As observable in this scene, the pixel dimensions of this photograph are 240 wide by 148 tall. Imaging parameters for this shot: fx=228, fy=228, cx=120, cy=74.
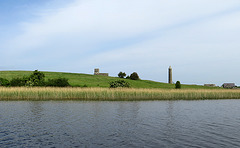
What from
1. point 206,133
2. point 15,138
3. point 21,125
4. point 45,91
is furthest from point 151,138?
point 45,91

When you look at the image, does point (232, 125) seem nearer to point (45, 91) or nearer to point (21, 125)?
point (21, 125)

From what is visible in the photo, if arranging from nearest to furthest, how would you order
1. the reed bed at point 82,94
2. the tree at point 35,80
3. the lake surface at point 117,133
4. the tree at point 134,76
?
the lake surface at point 117,133 → the reed bed at point 82,94 → the tree at point 35,80 → the tree at point 134,76

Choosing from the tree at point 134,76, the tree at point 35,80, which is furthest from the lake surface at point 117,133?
the tree at point 134,76

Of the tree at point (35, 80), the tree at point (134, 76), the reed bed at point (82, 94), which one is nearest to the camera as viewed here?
the reed bed at point (82, 94)

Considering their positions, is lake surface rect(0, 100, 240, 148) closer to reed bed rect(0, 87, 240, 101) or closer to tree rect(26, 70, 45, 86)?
reed bed rect(0, 87, 240, 101)

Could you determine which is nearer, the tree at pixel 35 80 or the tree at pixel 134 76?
the tree at pixel 35 80

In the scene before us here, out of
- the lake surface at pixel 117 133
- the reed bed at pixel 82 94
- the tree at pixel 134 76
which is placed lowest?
the lake surface at pixel 117 133

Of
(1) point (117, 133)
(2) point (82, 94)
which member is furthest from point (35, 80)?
(1) point (117, 133)

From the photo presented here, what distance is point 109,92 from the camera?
35.8 meters

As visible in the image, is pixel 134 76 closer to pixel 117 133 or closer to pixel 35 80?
pixel 35 80

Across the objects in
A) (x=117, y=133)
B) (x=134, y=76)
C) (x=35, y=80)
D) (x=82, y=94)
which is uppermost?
(x=134, y=76)

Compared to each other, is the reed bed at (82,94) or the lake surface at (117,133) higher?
the reed bed at (82,94)

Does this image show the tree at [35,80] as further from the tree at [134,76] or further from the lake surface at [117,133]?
the tree at [134,76]

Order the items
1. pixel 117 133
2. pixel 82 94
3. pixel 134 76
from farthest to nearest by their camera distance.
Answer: pixel 134 76
pixel 82 94
pixel 117 133
